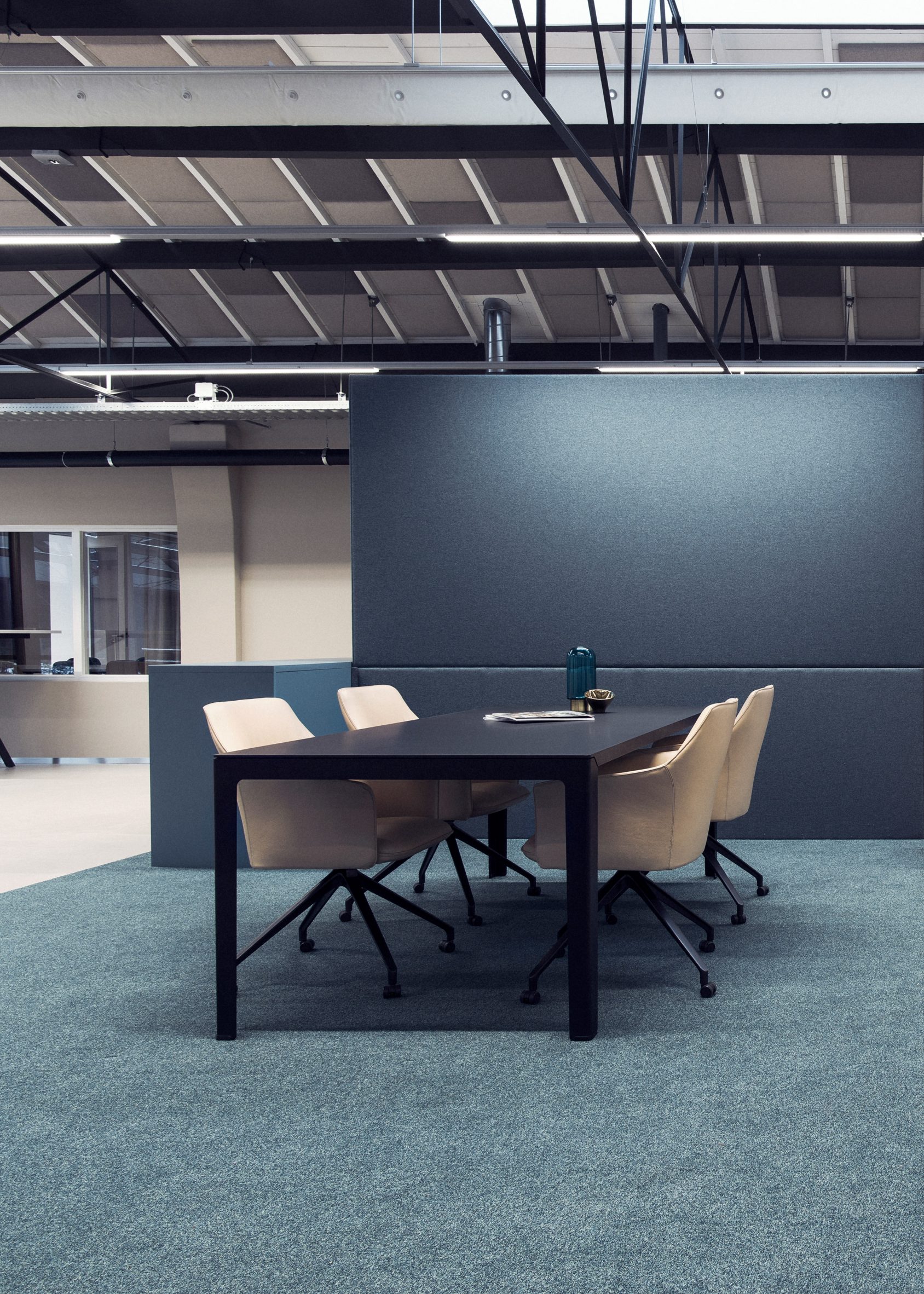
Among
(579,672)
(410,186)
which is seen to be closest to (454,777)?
(579,672)

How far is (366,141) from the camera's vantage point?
6.66m

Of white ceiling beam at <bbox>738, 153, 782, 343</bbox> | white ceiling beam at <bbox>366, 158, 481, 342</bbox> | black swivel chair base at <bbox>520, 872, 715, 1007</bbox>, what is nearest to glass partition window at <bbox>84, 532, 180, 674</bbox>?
white ceiling beam at <bbox>366, 158, 481, 342</bbox>

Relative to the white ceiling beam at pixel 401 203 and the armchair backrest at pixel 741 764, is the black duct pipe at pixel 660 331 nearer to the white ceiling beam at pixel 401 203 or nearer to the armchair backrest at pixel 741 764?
the white ceiling beam at pixel 401 203

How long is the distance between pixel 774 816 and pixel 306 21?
15.9ft

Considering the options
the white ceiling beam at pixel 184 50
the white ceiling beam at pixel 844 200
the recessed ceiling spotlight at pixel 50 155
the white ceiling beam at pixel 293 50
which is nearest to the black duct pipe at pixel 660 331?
the white ceiling beam at pixel 844 200

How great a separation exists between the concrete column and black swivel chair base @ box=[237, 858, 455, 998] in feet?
25.9

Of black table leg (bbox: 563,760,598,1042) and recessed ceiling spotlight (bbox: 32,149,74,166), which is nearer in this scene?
black table leg (bbox: 563,760,598,1042)

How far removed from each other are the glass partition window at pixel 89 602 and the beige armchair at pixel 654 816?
30.6 ft

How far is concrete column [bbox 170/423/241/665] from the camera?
1143cm

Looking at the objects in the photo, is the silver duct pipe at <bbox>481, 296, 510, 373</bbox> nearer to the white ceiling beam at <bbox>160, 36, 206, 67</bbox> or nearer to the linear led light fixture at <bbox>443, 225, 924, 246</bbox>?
the linear led light fixture at <bbox>443, 225, 924, 246</bbox>

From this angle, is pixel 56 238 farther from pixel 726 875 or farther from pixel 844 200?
pixel 844 200

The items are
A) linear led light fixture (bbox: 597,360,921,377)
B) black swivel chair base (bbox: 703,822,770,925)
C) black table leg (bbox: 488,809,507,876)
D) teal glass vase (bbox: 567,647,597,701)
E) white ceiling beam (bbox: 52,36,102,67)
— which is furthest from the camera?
linear led light fixture (bbox: 597,360,921,377)

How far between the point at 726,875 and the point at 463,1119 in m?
2.53

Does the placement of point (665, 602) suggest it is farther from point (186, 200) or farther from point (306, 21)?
point (186, 200)
